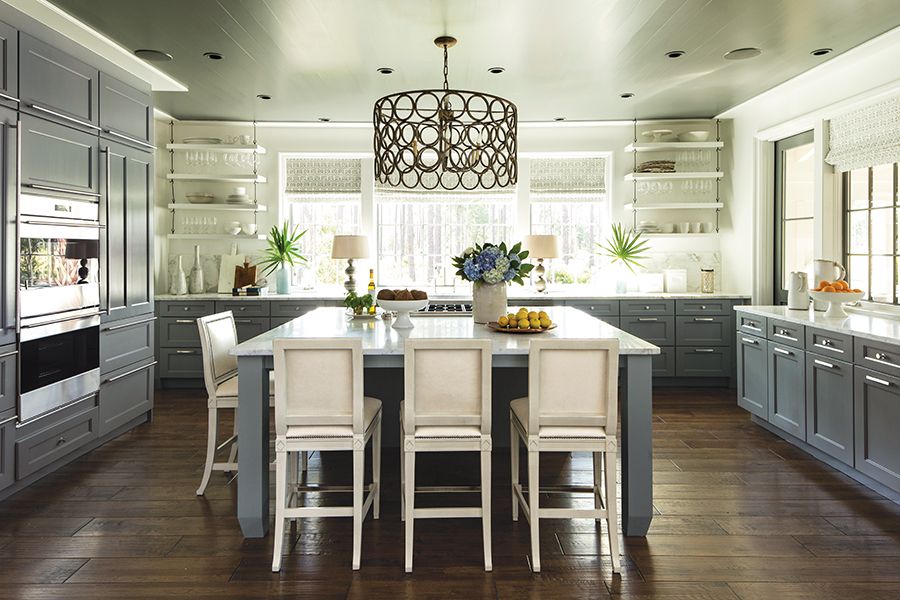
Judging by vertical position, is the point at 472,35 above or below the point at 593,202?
above

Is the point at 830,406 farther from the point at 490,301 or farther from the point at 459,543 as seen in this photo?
the point at 459,543

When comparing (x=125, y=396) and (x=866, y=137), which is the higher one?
(x=866, y=137)

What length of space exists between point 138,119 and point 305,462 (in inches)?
113

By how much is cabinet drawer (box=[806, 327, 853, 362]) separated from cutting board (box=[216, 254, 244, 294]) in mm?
5289

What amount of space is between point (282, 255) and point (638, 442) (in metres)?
4.80

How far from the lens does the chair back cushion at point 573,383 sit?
2.70 m

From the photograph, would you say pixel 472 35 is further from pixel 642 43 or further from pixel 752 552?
pixel 752 552

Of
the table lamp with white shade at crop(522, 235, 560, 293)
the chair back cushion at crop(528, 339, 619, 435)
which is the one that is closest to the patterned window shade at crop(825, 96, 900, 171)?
the table lamp with white shade at crop(522, 235, 560, 293)

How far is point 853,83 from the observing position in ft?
15.3

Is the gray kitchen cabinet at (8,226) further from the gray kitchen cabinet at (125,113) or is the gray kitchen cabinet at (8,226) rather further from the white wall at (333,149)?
the white wall at (333,149)

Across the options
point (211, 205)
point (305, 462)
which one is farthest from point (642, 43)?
point (211, 205)

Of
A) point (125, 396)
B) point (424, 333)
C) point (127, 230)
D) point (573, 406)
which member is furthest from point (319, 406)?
point (127, 230)

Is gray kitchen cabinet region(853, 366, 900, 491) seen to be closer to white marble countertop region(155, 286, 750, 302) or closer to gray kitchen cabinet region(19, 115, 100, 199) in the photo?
white marble countertop region(155, 286, 750, 302)

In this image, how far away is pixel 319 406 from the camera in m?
2.75
